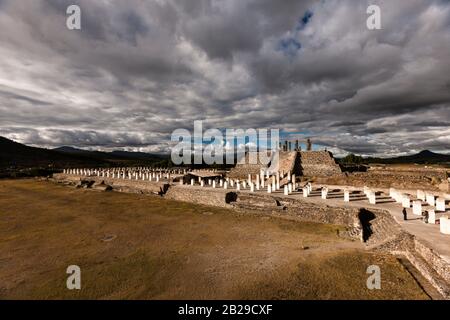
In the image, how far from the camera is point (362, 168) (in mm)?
39469

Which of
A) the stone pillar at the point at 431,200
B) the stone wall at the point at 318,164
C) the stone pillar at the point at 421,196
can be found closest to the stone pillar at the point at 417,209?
the stone pillar at the point at 431,200

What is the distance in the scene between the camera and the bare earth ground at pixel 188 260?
26.1 feet

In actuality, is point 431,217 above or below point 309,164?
below

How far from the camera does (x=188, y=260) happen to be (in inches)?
411

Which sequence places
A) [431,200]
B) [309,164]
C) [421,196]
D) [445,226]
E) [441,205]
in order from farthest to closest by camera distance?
1. [309,164]
2. [421,196]
3. [431,200]
4. [441,205]
5. [445,226]

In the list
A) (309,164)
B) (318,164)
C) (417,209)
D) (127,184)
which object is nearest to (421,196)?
(417,209)

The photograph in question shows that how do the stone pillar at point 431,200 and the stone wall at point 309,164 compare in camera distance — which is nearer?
the stone pillar at point 431,200

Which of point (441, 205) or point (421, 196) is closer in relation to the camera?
point (441, 205)

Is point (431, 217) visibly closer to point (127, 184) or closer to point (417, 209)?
point (417, 209)

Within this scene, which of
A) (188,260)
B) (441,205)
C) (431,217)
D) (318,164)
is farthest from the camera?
(318,164)

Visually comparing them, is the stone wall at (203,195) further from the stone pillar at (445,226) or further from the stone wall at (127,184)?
the stone pillar at (445,226)

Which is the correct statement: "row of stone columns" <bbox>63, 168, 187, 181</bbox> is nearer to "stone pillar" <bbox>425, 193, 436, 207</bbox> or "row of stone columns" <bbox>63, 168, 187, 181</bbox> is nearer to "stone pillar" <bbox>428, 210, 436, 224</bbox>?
"stone pillar" <bbox>428, 210, 436, 224</bbox>
